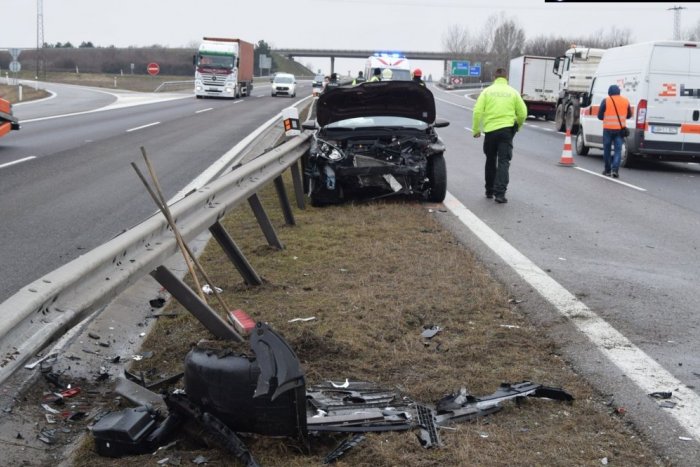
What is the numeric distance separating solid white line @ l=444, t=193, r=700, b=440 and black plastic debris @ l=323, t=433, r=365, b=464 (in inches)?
60.6

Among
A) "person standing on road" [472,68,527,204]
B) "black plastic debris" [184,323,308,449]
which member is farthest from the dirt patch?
"person standing on road" [472,68,527,204]

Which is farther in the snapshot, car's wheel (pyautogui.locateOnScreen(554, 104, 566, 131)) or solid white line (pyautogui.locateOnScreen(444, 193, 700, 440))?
car's wheel (pyautogui.locateOnScreen(554, 104, 566, 131))

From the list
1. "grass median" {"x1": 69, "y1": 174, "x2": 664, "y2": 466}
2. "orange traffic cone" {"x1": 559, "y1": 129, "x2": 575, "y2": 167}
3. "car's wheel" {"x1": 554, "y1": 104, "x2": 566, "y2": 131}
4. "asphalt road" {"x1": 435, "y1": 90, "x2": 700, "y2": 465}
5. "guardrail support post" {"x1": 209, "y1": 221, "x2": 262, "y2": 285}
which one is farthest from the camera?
"car's wheel" {"x1": 554, "y1": 104, "x2": 566, "y2": 131}

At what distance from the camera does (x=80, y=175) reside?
1514 cm

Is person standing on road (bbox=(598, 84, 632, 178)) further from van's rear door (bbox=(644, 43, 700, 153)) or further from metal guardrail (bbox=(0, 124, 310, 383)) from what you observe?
metal guardrail (bbox=(0, 124, 310, 383))

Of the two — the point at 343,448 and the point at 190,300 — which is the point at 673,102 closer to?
the point at 190,300

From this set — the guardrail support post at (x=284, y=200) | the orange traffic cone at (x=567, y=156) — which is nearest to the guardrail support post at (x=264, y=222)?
the guardrail support post at (x=284, y=200)

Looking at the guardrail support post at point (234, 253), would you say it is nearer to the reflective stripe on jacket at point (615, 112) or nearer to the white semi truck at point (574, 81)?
the reflective stripe on jacket at point (615, 112)

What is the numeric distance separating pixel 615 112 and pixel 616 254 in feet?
31.6

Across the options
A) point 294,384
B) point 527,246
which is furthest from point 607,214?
point 294,384

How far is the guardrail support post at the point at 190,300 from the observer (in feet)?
16.6

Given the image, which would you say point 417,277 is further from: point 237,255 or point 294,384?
point 294,384

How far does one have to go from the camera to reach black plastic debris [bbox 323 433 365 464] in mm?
3865

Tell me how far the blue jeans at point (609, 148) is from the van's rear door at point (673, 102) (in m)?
1.44
